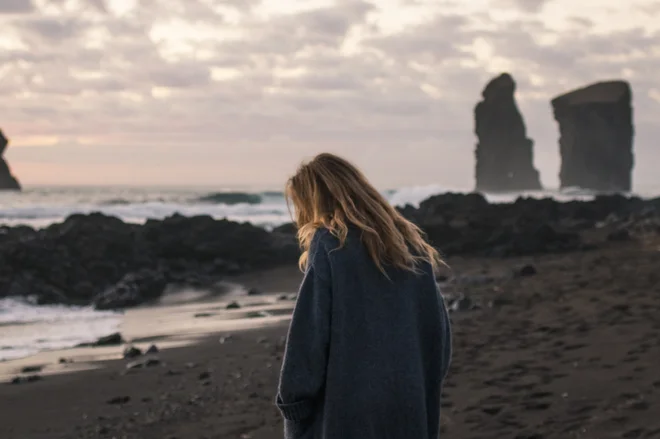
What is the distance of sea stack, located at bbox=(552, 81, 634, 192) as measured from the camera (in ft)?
378

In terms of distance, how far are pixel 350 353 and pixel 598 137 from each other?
120 metres

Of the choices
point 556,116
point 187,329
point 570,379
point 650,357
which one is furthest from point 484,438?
point 556,116

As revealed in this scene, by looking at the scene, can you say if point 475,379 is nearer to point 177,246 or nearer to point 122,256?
point 122,256

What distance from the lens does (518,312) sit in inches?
420

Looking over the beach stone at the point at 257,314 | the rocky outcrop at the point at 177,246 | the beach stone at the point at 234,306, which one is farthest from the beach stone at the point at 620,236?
the beach stone at the point at 257,314

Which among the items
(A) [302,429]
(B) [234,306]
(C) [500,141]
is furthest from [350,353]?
(C) [500,141]

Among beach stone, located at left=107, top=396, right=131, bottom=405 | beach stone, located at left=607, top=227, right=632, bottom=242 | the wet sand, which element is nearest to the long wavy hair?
the wet sand

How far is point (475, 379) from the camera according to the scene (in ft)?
23.4

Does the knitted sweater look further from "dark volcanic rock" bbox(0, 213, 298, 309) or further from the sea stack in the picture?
the sea stack

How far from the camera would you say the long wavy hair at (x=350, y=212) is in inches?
112

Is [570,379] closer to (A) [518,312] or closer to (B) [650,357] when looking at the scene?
(B) [650,357]

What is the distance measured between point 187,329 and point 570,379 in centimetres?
627

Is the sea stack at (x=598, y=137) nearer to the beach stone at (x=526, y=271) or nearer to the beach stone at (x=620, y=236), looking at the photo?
the beach stone at (x=620, y=236)

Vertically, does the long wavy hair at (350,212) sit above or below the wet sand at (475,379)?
above
